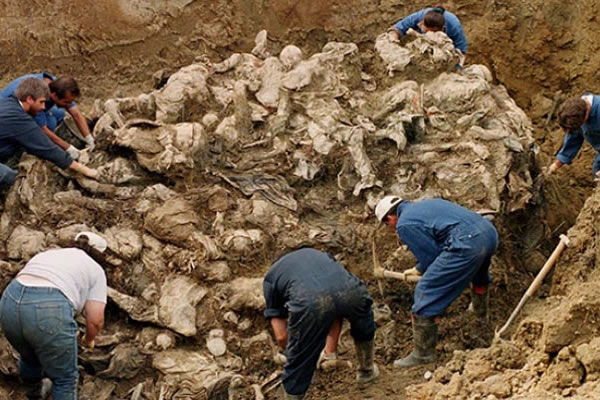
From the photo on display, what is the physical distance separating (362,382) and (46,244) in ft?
8.30

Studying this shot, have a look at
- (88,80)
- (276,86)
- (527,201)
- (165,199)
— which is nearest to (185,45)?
(88,80)

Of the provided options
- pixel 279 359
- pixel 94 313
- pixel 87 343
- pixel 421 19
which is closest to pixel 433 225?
pixel 279 359

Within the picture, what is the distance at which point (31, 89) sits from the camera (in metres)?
7.21

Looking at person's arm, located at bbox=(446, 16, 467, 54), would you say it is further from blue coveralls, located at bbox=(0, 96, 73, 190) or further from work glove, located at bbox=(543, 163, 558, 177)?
blue coveralls, located at bbox=(0, 96, 73, 190)

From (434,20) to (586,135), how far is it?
1937 mm

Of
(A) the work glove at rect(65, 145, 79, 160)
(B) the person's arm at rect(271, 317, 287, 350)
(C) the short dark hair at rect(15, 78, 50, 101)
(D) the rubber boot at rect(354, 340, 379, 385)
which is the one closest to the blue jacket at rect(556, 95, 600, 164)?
(D) the rubber boot at rect(354, 340, 379, 385)

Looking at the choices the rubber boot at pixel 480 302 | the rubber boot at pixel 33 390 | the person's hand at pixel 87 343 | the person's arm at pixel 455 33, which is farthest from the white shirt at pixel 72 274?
the person's arm at pixel 455 33

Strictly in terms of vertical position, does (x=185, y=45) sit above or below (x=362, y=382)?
above

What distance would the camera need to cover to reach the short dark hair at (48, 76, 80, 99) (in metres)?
7.49

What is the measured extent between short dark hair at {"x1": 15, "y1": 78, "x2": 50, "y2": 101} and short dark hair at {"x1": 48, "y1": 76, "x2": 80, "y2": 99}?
0.59ft

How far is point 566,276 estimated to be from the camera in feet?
22.2

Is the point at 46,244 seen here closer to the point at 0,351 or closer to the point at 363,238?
the point at 0,351

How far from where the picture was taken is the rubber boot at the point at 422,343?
21.8 feet

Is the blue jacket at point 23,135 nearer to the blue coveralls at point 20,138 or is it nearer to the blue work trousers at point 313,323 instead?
the blue coveralls at point 20,138
